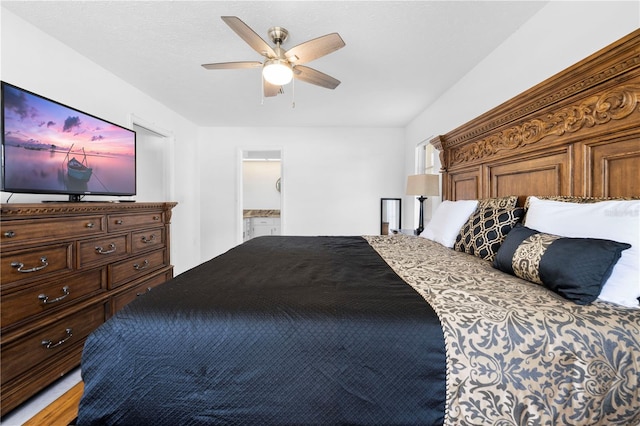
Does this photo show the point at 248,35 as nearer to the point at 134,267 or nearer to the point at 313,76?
the point at 313,76

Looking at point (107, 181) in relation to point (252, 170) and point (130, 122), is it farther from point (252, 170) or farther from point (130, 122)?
point (252, 170)

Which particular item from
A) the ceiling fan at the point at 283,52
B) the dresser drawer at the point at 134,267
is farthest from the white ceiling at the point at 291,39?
the dresser drawer at the point at 134,267

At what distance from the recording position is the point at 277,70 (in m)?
1.95

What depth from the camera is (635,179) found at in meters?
1.33

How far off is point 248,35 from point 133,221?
1.93 m

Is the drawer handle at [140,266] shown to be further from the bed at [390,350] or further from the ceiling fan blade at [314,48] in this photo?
the ceiling fan blade at [314,48]

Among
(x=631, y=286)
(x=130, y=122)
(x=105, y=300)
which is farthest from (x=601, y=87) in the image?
(x=130, y=122)

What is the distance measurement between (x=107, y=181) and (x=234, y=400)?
97.1 inches

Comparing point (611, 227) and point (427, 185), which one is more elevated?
point (427, 185)

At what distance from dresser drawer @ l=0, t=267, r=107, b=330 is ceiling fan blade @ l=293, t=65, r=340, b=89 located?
2.22 meters

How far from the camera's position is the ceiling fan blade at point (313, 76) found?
218 cm

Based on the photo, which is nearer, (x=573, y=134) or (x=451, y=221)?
(x=573, y=134)

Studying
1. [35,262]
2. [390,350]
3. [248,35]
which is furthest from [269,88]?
[390,350]

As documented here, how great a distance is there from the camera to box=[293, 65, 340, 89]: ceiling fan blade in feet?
7.16
